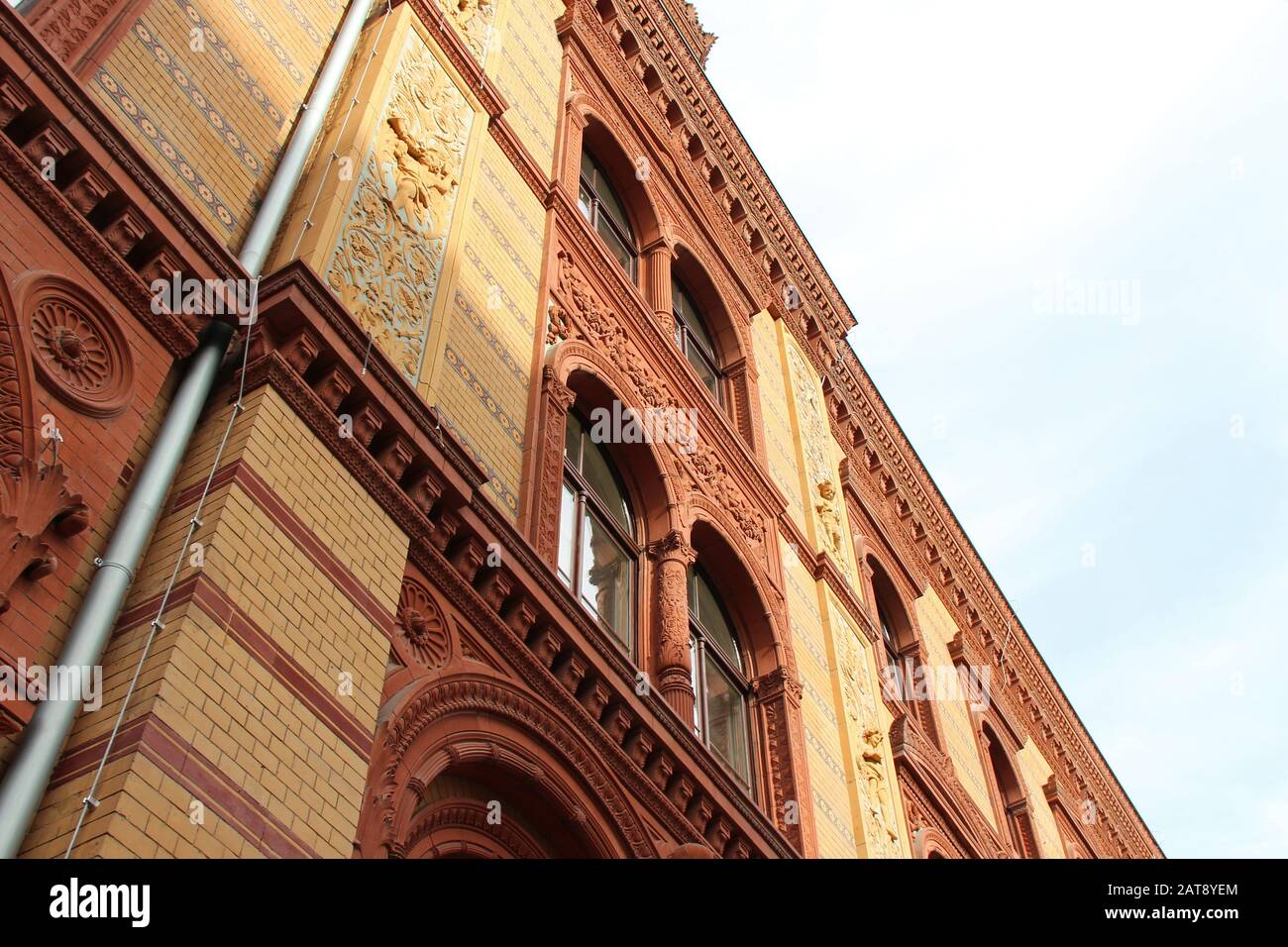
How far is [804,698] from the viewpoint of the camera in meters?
11.7

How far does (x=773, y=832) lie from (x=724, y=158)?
10025 mm

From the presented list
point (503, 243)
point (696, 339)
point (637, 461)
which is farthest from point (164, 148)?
point (696, 339)

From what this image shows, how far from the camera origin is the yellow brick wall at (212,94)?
6.56 meters

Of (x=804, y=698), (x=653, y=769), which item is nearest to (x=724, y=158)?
(x=804, y=698)

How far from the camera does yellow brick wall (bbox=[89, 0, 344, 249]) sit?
6559 millimetres

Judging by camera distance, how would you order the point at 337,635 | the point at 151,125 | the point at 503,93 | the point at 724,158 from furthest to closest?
the point at 724,158, the point at 503,93, the point at 151,125, the point at 337,635

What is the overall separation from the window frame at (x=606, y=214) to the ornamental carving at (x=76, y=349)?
7.55 meters

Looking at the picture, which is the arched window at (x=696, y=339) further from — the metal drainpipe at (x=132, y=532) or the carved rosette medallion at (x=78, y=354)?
the carved rosette medallion at (x=78, y=354)

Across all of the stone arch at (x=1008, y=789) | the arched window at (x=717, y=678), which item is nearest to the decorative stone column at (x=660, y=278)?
the arched window at (x=717, y=678)

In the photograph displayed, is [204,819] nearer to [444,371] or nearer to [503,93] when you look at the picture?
[444,371]

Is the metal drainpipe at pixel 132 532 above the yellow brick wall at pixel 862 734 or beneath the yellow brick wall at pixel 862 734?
beneath

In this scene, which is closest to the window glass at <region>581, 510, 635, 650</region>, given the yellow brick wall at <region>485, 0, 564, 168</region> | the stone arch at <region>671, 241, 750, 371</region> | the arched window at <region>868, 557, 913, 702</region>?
the yellow brick wall at <region>485, 0, 564, 168</region>

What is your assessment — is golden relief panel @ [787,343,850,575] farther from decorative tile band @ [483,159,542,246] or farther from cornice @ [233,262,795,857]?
cornice @ [233,262,795,857]

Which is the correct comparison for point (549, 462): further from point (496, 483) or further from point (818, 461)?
point (818, 461)
